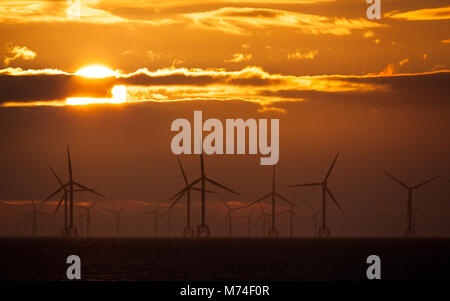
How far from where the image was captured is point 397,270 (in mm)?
144375

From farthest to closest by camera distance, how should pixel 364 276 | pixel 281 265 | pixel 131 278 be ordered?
pixel 281 265 < pixel 364 276 < pixel 131 278

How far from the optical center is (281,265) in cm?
15700
